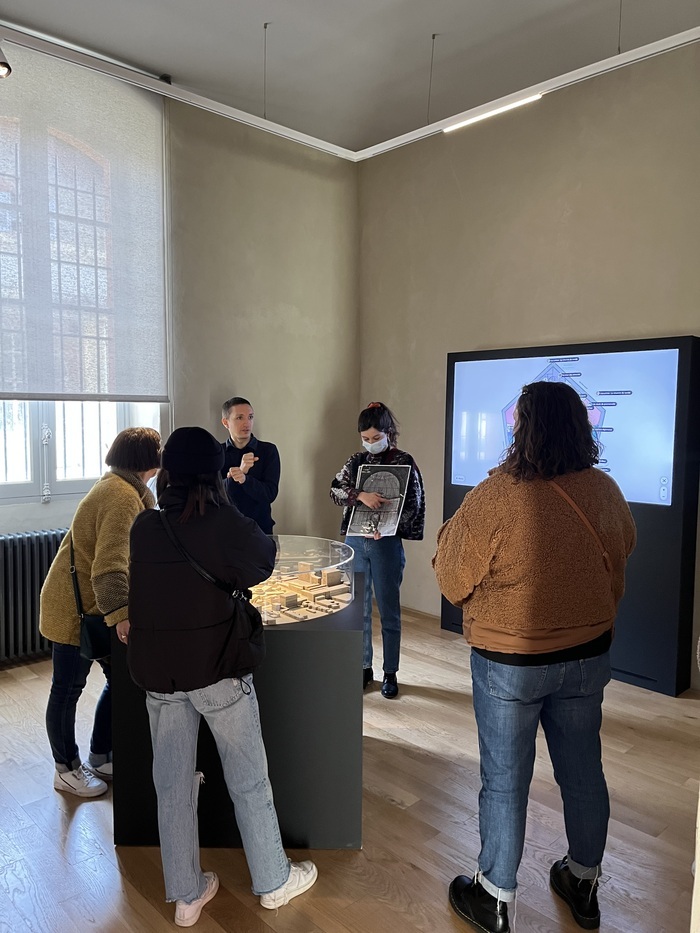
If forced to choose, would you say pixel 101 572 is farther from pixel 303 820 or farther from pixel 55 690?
pixel 303 820

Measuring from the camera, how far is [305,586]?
105 inches

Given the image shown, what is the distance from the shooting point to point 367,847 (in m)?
2.58

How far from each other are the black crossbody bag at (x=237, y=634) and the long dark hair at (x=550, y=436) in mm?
864

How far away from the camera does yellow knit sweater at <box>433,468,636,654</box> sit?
1921mm

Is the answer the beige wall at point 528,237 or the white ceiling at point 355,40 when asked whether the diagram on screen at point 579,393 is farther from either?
the white ceiling at point 355,40

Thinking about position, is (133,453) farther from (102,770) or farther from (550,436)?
(550,436)

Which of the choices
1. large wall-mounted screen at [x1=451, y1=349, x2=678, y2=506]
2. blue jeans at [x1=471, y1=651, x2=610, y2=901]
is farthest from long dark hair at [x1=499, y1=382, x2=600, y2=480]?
large wall-mounted screen at [x1=451, y1=349, x2=678, y2=506]

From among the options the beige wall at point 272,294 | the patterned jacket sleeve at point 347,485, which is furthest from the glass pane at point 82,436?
the patterned jacket sleeve at point 347,485

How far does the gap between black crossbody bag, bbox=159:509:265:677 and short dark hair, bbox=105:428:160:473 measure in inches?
29.5

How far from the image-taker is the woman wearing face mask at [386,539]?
3963mm

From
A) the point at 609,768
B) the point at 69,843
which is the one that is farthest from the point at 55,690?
the point at 609,768

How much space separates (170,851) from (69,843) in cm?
70

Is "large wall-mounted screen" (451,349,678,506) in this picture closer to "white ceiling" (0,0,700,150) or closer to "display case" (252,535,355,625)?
"white ceiling" (0,0,700,150)

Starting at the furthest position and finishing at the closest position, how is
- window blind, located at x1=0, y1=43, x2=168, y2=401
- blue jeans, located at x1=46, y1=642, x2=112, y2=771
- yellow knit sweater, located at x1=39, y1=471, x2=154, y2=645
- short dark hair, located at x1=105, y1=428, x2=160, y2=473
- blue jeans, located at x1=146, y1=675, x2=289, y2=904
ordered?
window blind, located at x1=0, y1=43, x2=168, y2=401 < blue jeans, located at x1=46, y1=642, x2=112, y2=771 < short dark hair, located at x1=105, y1=428, x2=160, y2=473 < yellow knit sweater, located at x1=39, y1=471, x2=154, y2=645 < blue jeans, located at x1=146, y1=675, x2=289, y2=904
